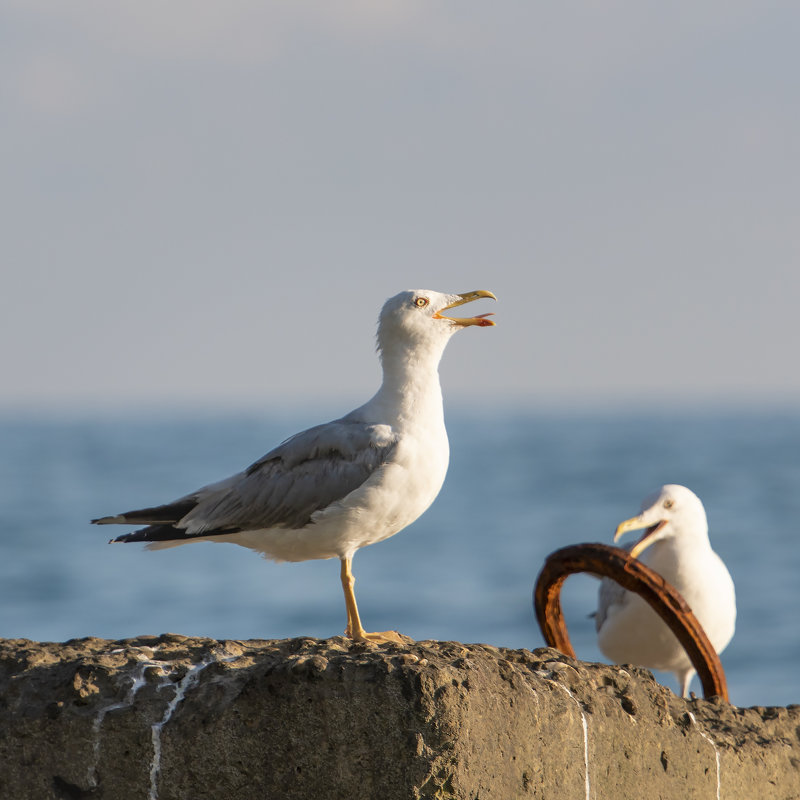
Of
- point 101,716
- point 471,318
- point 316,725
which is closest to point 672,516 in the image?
point 471,318

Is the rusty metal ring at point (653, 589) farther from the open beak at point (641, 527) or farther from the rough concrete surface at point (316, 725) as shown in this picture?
the open beak at point (641, 527)

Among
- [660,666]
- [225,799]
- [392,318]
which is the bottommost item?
[225,799]

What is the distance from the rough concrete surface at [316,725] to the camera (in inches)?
105

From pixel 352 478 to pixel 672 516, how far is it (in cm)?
253

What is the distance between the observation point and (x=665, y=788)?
320 centimetres

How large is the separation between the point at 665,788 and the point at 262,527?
1967mm

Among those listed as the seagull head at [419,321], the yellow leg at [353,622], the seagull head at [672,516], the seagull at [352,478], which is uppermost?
the seagull head at [419,321]

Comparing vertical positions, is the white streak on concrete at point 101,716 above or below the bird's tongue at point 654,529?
below

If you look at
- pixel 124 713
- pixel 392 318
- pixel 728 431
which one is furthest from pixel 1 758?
pixel 728 431

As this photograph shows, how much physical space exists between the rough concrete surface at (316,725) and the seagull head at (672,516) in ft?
10.6

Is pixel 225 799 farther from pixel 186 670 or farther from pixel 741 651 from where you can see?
pixel 741 651

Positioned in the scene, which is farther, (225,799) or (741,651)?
(741,651)

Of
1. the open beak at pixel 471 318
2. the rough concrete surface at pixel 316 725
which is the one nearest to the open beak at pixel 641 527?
the open beak at pixel 471 318

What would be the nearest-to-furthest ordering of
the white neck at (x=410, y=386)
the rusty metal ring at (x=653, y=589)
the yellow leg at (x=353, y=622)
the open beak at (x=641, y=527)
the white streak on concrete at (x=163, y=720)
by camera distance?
the white streak on concrete at (x=163, y=720) < the rusty metal ring at (x=653, y=589) < the yellow leg at (x=353, y=622) < the white neck at (x=410, y=386) < the open beak at (x=641, y=527)
